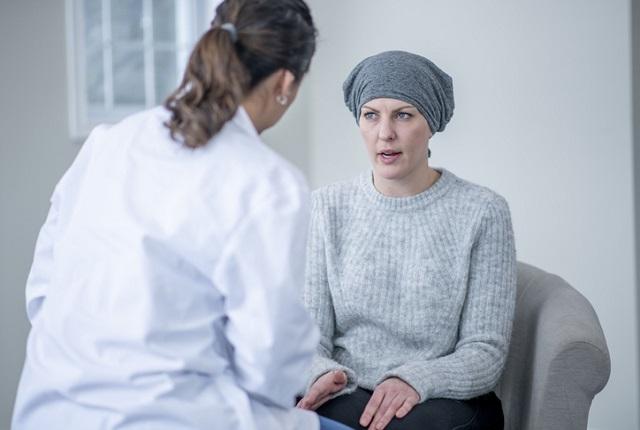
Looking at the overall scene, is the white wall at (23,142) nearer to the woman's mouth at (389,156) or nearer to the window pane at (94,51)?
the window pane at (94,51)

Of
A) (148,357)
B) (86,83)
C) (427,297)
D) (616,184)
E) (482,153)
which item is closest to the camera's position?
(148,357)

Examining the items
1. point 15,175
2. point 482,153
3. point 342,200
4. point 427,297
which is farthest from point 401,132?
point 15,175

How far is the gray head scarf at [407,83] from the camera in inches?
74.6

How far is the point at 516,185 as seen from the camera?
2998 mm

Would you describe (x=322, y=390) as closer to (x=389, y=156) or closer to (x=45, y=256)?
(x=389, y=156)

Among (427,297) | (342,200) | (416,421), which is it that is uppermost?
(342,200)

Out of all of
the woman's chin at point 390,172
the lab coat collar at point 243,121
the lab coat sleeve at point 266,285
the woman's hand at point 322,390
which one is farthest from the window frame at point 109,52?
the lab coat sleeve at point 266,285

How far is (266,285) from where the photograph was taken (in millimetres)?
1128

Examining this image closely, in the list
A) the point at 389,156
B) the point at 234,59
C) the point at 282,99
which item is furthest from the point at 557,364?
the point at 234,59

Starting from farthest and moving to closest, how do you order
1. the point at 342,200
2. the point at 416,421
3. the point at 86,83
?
the point at 86,83 → the point at 342,200 → the point at 416,421

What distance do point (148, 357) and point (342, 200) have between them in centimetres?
95

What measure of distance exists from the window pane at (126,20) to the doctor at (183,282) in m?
2.45

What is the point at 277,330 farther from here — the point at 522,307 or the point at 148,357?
the point at 522,307

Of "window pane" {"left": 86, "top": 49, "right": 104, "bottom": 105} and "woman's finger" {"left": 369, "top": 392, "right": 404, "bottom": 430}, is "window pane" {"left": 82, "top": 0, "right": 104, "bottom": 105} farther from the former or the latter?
"woman's finger" {"left": 369, "top": 392, "right": 404, "bottom": 430}
